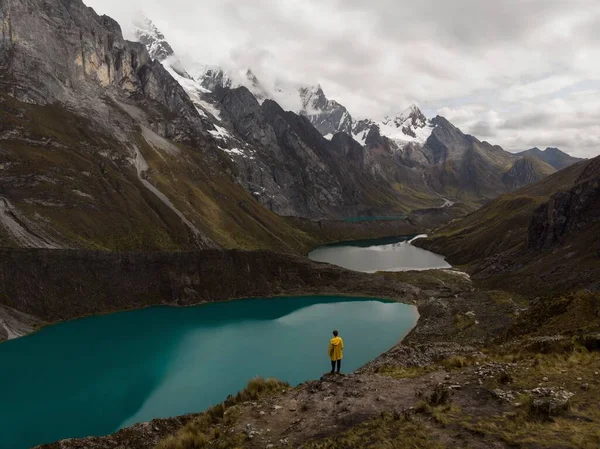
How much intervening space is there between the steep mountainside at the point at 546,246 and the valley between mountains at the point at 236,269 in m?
0.57

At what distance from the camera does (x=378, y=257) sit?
14975 centimetres

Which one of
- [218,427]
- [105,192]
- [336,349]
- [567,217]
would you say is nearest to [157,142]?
[105,192]

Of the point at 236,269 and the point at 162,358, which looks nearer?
the point at 162,358

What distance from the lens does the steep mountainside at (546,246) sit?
7450 centimetres

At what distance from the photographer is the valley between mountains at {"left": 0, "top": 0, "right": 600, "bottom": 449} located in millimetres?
16703

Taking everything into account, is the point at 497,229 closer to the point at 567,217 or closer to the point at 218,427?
the point at 567,217

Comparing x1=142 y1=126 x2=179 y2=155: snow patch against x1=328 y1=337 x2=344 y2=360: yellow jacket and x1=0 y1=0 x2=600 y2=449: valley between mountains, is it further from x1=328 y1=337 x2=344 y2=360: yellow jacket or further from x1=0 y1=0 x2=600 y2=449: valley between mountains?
x1=328 y1=337 x2=344 y2=360: yellow jacket

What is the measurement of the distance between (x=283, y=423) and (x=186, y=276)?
241ft

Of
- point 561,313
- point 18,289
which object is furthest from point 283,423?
point 18,289

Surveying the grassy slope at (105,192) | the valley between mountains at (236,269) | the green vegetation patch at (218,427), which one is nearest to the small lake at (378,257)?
the valley between mountains at (236,269)

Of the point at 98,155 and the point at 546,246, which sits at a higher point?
the point at 98,155

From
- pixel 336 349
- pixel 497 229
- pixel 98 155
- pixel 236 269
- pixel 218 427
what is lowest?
pixel 218 427

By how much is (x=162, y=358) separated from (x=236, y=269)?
38.8m

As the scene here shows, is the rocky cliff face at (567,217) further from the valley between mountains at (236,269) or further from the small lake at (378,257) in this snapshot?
the small lake at (378,257)
